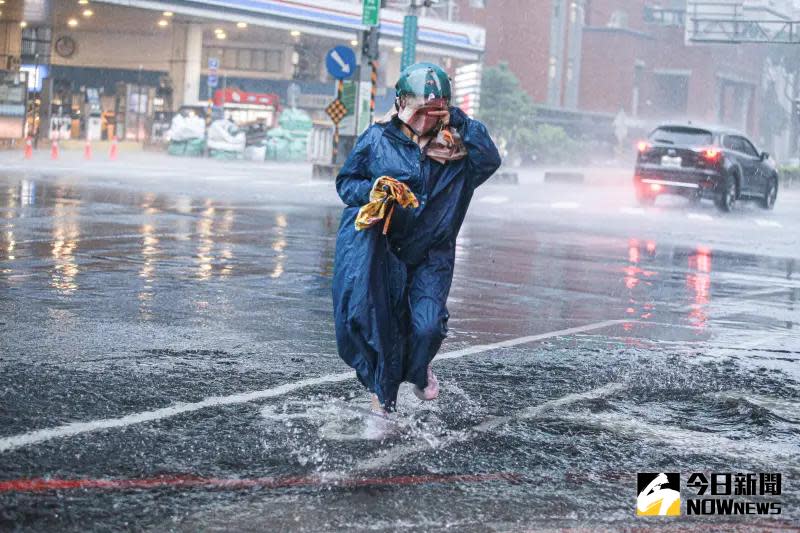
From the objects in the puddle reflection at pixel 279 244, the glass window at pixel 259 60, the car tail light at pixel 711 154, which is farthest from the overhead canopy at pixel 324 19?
the puddle reflection at pixel 279 244

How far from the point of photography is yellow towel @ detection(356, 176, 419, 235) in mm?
5020

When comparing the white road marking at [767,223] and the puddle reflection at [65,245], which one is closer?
the puddle reflection at [65,245]

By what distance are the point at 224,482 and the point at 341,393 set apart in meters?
1.72

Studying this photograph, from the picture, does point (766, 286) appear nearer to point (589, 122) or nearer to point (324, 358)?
point (324, 358)

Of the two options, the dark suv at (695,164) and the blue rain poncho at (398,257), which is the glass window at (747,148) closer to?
the dark suv at (695,164)

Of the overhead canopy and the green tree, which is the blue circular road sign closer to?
the overhead canopy

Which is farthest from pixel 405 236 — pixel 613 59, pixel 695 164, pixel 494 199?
pixel 613 59

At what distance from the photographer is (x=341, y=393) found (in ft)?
20.0

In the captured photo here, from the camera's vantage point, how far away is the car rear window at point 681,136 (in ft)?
81.4

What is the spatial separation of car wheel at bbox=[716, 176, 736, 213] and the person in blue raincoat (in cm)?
2055

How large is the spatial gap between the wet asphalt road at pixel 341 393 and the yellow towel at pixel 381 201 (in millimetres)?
904

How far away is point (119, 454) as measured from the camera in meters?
4.71

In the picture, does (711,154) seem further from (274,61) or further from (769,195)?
(274,61)

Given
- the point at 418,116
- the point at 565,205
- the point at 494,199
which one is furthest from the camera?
the point at 494,199
